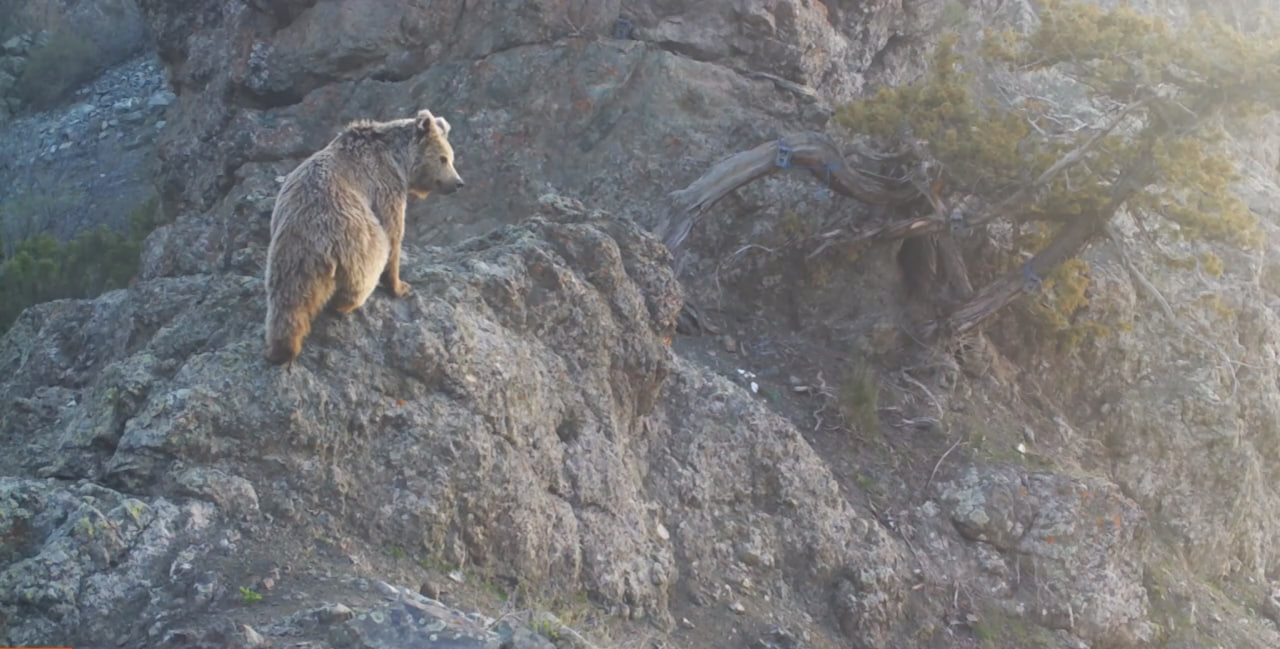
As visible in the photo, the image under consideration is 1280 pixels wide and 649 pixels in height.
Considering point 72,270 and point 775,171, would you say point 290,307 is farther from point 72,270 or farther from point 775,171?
point 72,270

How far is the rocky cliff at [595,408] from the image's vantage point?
25.6ft

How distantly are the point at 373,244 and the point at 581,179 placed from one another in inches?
288

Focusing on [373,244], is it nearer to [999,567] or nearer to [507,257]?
[507,257]

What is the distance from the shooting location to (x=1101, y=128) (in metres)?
14.2

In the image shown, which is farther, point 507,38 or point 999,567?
point 507,38

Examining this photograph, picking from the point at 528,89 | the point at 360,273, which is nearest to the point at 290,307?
the point at 360,273

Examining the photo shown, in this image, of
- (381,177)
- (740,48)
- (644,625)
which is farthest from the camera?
(740,48)

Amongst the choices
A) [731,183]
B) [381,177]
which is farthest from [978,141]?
[381,177]

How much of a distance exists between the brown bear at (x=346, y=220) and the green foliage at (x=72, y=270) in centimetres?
1106

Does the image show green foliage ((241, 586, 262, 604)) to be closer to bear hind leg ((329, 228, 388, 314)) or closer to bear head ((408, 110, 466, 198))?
bear hind leg ((329, 228, 388, 314))

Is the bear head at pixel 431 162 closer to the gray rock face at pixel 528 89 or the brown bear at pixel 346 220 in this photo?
the brown bear at pixel 346 220

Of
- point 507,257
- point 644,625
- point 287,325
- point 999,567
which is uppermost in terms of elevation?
point 287,325

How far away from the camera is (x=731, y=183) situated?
14.8 meters

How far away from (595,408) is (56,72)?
2382cm
